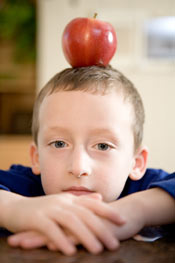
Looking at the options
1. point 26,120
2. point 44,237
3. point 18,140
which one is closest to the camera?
point 44,237

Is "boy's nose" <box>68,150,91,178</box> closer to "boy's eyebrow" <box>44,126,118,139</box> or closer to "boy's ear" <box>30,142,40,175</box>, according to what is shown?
"boy's eyebrow" <box>44,126,118,139</box>

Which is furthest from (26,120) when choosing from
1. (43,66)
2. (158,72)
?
(158,72)

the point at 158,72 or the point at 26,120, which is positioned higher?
the point at 158,72

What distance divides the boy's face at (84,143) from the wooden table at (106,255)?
10.0 inches

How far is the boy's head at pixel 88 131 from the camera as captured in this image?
2.54 ft

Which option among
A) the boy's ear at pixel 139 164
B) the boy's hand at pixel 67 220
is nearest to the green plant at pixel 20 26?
the boy's ear at pixel 139 164

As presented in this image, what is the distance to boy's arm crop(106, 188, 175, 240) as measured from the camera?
56 centimetres

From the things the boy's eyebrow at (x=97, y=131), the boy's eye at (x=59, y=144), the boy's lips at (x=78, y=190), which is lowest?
the boy's lips at (x=78, y=190)

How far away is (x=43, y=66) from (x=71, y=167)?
3533mm

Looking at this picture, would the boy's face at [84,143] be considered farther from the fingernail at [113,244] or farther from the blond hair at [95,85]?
the fingernail at [113,244]

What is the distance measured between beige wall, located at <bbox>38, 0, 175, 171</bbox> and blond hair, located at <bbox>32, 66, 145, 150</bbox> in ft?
9.96

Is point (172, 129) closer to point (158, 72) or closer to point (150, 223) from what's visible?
point (158, 72)

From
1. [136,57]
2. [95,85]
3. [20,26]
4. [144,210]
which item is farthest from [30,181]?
[20,26]

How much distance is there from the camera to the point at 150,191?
25.9 inches
